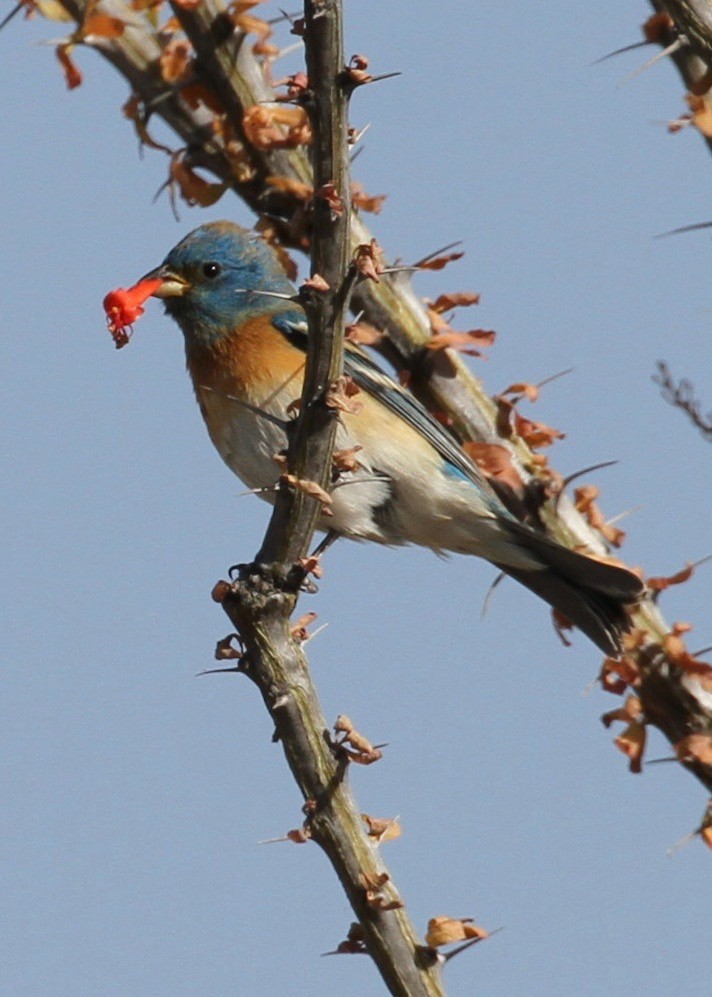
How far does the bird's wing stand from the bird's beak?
60cm

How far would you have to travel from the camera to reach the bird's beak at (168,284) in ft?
23.3

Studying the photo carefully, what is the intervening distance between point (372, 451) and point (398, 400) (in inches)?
10.0

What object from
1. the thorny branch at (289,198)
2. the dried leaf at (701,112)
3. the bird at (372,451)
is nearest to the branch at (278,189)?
the thorny branch at (289,198)

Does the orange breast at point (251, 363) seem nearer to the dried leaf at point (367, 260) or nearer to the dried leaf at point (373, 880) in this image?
the dried leaf at point (367, 260)

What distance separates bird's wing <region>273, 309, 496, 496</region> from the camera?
6.41 m

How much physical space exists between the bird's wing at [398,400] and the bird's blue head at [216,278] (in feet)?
0.59

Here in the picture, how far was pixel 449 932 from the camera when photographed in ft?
12.9

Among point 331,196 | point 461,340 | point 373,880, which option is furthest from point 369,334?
point 373,880

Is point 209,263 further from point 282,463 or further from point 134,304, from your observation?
point 282,463

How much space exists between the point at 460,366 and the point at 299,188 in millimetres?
1072

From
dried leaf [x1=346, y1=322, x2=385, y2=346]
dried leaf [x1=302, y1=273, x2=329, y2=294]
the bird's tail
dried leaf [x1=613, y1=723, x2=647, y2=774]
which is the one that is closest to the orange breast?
dried leaf [x1=346, y1=322, x2=385, y2=346]

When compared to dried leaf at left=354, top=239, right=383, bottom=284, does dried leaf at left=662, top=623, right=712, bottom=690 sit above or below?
below

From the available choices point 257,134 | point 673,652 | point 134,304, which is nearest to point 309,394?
point 134,304

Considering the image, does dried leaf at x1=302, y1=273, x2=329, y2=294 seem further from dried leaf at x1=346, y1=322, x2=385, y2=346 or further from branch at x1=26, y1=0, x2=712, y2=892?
branch at x1=26, y1=0, x2=712, y2=892
